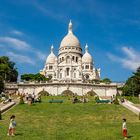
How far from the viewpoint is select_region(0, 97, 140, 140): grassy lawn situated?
819 inches

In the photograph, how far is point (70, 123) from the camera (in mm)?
27531

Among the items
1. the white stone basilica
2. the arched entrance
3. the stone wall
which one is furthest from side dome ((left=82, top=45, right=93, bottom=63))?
the arched entrance

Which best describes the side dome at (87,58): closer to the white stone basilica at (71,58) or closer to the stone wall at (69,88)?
the white stone basilica at (71,58)

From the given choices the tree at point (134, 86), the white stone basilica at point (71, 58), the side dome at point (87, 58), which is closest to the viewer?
the tree at point (134, 86)

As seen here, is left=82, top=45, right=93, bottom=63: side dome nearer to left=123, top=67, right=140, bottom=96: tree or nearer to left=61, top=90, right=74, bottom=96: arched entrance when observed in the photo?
left=61, top=90, right=74, bottom=96: arched entrance

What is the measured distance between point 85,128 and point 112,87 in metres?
62.7

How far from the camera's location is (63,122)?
2794cm

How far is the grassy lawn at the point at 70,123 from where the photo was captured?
819 inches

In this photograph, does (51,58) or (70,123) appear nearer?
(70,123)

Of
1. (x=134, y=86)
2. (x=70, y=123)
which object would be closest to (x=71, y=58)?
(x=134, y=86)

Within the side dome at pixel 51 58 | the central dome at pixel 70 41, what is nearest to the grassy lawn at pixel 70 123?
the central dome at pixel 70 41

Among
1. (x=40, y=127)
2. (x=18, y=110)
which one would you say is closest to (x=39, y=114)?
(x=18, y=110)

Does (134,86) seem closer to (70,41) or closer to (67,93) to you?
(67,93)

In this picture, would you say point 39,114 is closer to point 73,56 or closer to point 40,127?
point 40,127
